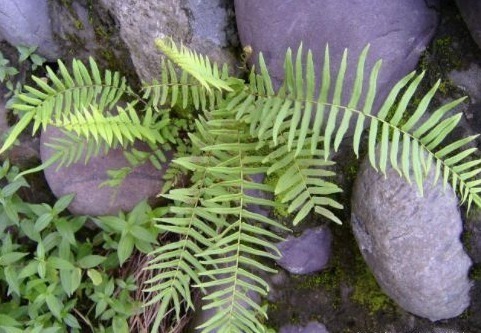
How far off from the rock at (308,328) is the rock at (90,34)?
168 centimetres

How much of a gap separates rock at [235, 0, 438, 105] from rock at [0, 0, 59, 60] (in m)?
1.42

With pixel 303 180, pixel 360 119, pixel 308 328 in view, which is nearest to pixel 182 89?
pixel 303 180

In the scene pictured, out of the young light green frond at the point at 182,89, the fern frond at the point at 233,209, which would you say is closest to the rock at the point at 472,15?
the fern frond at the point at 233,209

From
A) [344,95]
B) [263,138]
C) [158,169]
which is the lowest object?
[158,169]

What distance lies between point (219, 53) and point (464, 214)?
1439mm

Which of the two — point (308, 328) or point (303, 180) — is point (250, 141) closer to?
point (303, 180)

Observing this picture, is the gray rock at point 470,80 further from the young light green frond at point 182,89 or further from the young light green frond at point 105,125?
the young light green frond at point 105,125

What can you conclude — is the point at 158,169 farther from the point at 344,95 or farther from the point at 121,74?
the point at 344,95

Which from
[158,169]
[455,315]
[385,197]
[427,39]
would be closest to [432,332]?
[455,315]

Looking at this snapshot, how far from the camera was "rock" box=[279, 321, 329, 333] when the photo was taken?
9.26 ft

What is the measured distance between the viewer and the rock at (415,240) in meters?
2.30

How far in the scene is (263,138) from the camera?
240cm

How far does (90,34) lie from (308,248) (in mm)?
1780

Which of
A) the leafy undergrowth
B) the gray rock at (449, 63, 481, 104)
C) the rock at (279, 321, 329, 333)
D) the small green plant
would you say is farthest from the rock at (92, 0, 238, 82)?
the rock at (279, 321, 329, 333)
